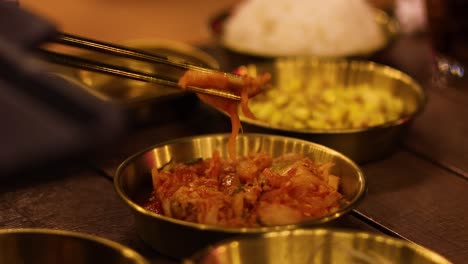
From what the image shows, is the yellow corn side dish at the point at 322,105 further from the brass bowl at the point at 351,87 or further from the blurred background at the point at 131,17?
the blurred background at the point at 131,17

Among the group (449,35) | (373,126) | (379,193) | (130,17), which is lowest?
(130,17)

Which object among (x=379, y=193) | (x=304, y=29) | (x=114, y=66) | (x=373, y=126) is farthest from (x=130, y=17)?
(x=114, y=66)

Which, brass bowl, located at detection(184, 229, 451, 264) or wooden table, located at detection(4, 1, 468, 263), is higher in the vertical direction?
brass bowl, located at detection(184, 229, 451, 264)

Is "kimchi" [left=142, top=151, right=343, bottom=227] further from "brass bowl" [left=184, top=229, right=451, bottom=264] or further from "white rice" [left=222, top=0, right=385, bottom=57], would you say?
"white rice" [left=222, top=0, right=385, bottom=57]

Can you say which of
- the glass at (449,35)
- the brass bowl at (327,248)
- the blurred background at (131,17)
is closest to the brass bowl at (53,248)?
the brass bowl at (327,248)

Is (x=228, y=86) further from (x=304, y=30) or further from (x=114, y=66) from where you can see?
(x=304, y=30)

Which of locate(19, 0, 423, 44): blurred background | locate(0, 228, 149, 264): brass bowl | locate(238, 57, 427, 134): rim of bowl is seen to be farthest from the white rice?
locate(19, 0, 423, 44): blurred background
